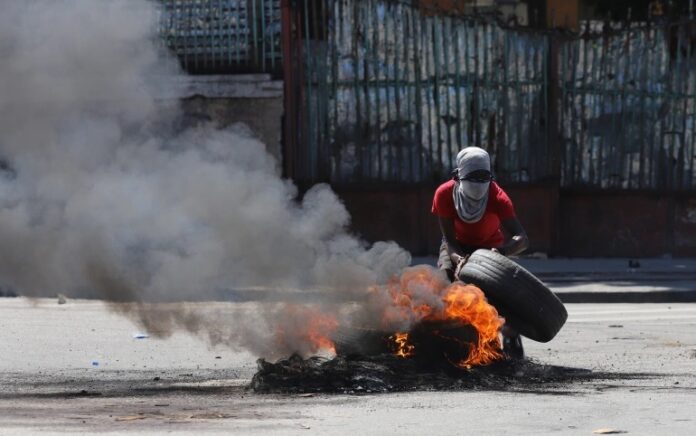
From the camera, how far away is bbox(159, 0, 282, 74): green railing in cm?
1914

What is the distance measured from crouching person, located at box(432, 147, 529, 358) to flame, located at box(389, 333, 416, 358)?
89 cm

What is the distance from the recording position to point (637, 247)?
64.6 ft

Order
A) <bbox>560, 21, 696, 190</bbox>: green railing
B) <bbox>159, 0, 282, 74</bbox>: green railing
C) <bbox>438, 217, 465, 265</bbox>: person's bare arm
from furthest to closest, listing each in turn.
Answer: <bbox>560, 21, 696, 190</bbox>: green railing < <bbox>159, 0, 282, 74</bbox>: green railing < <bbox>438, 217, 465, 265</bbox>: person's bare arm

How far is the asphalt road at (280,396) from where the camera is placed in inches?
297

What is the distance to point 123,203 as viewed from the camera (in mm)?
9648

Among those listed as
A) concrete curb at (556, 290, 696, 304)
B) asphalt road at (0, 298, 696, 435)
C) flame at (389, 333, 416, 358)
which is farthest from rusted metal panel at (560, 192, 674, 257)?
flame at (389, 333, 416, 358)

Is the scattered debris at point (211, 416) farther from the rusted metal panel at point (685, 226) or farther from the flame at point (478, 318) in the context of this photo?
the rusted metal panel at point (685, 226)

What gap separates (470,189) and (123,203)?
2288 mm

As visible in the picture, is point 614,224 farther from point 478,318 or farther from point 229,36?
point 478,318

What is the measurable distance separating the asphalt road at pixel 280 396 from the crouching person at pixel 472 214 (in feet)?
2.95

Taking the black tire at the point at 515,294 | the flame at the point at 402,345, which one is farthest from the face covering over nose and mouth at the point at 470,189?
the flame at the point at 402,345

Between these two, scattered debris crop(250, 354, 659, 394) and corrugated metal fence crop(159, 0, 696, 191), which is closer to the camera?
scattered debris crop(250, 354, 659, 394)

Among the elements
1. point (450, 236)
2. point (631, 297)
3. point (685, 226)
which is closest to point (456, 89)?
point (685, 226)

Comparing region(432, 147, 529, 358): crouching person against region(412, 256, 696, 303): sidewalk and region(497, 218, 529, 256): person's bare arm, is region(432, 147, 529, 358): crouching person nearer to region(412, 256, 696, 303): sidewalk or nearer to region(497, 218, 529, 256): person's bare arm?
region(497, 218, 529, 256): person's bare arm
